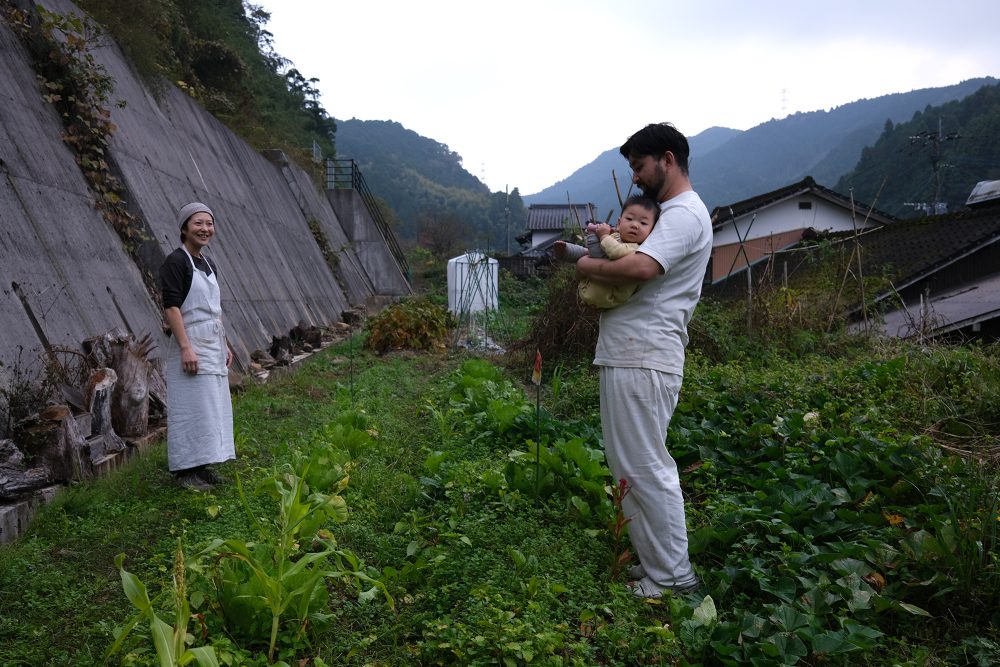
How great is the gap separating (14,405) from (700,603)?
3.82m

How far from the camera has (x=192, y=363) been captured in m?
4.02

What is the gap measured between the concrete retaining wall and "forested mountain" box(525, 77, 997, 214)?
7843 centimetres

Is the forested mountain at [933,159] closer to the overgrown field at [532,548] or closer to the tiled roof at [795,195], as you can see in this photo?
the tiled roof at [795,195]

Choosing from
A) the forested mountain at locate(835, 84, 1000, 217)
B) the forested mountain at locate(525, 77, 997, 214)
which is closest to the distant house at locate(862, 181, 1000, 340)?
the forested mountain at locate(835, 84, 1000, 217)

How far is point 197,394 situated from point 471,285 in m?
8.52

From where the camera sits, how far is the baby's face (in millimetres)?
2898

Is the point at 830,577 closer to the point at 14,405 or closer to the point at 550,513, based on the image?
the point at 550,513

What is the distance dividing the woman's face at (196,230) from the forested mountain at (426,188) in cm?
3637

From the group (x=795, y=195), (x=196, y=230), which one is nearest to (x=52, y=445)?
(x=196, y=230)

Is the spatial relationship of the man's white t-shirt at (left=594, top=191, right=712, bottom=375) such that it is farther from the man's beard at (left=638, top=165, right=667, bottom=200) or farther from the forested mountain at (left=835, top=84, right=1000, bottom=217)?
the forested mountain at (left=835, top=84, right=1000, bottom=217)

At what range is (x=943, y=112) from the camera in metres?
37.2

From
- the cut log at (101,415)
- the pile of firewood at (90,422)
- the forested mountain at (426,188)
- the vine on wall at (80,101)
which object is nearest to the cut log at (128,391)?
the pile of firewood at (90,422)

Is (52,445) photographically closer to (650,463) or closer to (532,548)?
(532,548)

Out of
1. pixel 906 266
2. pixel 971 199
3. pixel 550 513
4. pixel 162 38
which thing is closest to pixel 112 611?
pixel 550 513
